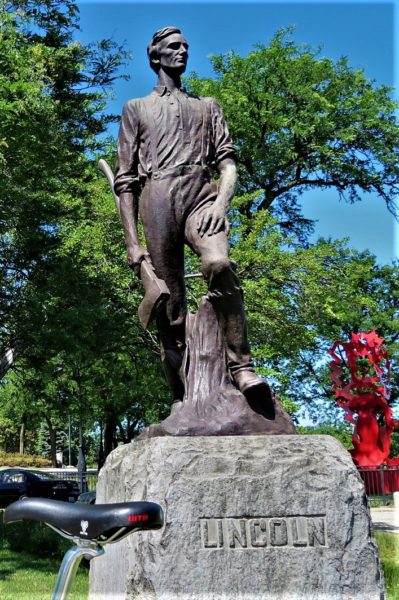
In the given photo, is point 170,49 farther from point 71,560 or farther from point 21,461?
point 21,461

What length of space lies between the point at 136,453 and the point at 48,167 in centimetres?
1035

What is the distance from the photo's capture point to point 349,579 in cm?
407

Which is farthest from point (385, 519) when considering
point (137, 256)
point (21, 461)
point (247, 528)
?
point (21, 461)

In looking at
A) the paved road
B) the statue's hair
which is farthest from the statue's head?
the paved road

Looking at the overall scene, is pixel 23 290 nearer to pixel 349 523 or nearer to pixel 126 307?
pixel 126 307

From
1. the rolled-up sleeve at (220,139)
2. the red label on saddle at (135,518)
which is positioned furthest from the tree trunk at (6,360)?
the red label on saddle at (135,518)

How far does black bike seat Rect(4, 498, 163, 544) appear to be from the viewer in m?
2.07

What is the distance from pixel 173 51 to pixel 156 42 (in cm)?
18

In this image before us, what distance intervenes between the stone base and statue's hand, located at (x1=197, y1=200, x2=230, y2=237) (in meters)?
1.49

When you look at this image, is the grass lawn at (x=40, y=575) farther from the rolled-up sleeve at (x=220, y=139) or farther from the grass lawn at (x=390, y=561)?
the rolled-up sleeve at (x=220, y=139)

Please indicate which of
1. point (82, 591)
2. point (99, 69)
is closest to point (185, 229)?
point (82, 591)

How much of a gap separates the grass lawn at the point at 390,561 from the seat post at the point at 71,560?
470 cm

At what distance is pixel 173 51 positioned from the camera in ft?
18.7

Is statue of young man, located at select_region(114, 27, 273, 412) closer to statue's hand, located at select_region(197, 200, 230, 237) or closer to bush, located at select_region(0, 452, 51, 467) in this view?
statue's hand, located at select_region(197, 200, 230, 237)
